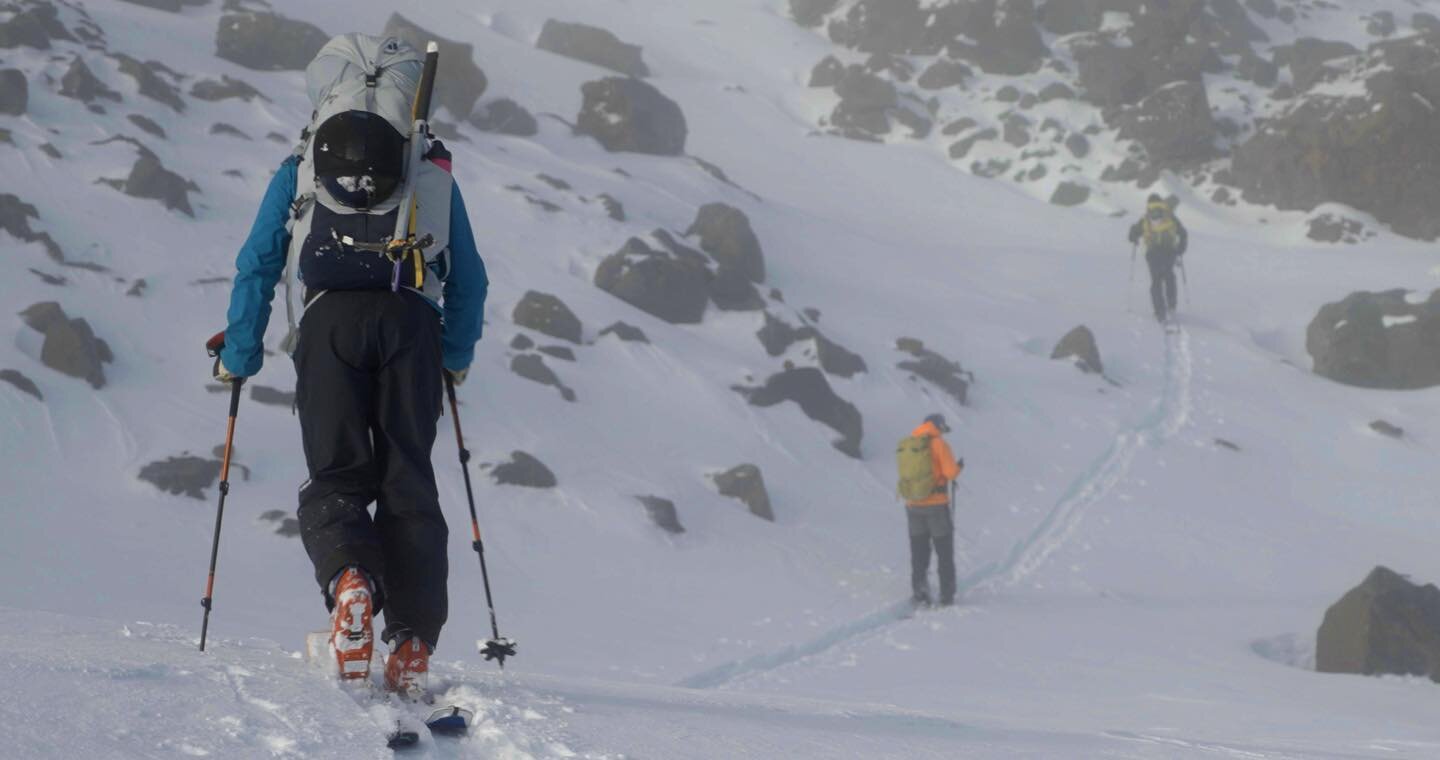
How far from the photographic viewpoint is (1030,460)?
16.7 meters

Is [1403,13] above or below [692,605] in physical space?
above

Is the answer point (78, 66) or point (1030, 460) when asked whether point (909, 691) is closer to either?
point (1030, 460)

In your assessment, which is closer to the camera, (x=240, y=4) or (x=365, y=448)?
(x=365, y=448)

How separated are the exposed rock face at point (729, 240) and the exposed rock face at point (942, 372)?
10.6ft

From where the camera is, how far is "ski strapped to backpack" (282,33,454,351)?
11.9 ft

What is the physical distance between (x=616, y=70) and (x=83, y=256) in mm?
29627

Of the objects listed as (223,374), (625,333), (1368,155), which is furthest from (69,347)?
(1368,155)

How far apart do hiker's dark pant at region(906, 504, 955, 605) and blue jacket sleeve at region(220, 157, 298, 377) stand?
749 centimetres

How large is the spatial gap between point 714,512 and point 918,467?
277 centimetres

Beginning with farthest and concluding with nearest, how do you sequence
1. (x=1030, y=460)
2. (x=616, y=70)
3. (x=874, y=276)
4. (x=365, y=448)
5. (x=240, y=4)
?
(x=616, y=70)
(x=240, y=4)
(x=874, y=276)
(x=1030, y=460)
(x=365, y=448)

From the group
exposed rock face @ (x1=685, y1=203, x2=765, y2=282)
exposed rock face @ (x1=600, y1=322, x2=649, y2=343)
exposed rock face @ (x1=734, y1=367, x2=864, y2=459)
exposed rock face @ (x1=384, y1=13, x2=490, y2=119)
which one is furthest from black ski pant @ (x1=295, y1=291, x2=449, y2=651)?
exposed rock face @ (x1=384, y1=13, x2=490, y2=119)

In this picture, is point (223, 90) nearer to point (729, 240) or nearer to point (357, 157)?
point (729, 240)

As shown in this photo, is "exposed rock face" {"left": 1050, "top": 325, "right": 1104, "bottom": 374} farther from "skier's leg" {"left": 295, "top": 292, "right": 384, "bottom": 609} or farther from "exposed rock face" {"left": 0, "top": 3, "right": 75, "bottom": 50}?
Result: "skier's leg" {"left": 295, "top": 292, "right": 384, "bottom": 609}

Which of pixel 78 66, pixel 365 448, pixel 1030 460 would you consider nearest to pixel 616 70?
pixel 78 66
